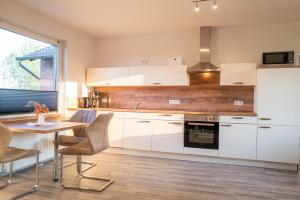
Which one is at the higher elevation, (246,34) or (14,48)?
(246,34)

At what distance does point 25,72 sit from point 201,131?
9.98ft

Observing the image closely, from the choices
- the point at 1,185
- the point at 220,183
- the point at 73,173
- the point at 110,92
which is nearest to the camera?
the point at 1,185

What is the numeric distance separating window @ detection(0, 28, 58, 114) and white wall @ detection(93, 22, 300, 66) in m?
1.33

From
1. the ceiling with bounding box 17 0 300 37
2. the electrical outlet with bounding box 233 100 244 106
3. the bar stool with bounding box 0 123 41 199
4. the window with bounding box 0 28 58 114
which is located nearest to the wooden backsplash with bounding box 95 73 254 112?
the electrical outlet with bounding box 233 100 244 106

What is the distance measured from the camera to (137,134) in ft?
14.3

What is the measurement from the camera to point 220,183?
3031mm

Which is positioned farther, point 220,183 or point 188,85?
point 188,85

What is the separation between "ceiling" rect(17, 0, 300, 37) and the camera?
3301 mm

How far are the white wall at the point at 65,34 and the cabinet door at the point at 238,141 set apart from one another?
299 centimetres

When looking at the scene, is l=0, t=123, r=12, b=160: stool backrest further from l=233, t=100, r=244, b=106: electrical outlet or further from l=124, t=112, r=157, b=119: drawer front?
l=233, t=100, r=244, b=106: electrical outlet

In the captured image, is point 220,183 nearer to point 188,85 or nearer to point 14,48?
point 188,85

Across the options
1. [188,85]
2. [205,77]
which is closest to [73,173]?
[188,85]

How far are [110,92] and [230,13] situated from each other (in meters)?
2.90

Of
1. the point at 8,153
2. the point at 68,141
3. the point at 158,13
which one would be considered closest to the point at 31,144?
the point at 68,141
